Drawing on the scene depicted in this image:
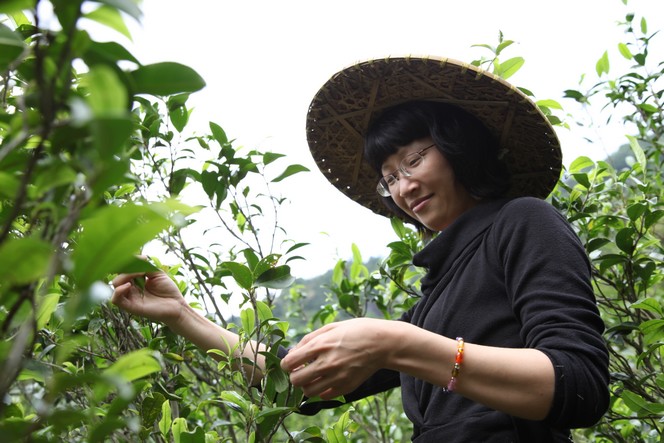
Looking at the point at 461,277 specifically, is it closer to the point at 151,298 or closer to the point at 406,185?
the point at 406,185

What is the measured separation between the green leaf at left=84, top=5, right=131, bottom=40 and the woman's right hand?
35.2 inches

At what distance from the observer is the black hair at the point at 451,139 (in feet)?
5.49

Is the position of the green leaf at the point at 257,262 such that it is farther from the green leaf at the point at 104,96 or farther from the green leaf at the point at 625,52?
the green leaf at the point at 625,52

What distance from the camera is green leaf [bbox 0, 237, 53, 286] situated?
20.0 inches

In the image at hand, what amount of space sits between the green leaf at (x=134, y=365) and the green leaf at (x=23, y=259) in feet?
0.34

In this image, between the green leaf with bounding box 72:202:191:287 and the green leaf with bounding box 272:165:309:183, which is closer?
the green leaf with bounding box 72:202:191:287

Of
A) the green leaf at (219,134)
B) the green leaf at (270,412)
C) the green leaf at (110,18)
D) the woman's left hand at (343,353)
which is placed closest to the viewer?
the green leaf at (110,18)

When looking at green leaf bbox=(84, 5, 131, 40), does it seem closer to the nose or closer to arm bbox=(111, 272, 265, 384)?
arm bbox=(111, 272, 265, 384)

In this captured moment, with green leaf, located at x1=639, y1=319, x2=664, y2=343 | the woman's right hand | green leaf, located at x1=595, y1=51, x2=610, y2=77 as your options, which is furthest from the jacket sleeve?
green leaf, located at x1=595, y1=51, x2=610, y2=77

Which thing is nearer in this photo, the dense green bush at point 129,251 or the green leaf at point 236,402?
the dense green bush at point 129,251

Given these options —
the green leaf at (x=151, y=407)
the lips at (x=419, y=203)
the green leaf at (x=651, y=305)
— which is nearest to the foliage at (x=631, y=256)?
the green leaf at (x=651, y=305)

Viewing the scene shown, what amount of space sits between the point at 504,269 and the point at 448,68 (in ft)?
1.64

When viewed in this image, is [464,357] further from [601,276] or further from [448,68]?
[601,276]

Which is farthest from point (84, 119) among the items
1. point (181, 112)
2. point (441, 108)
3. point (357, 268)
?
point (357, 268)
